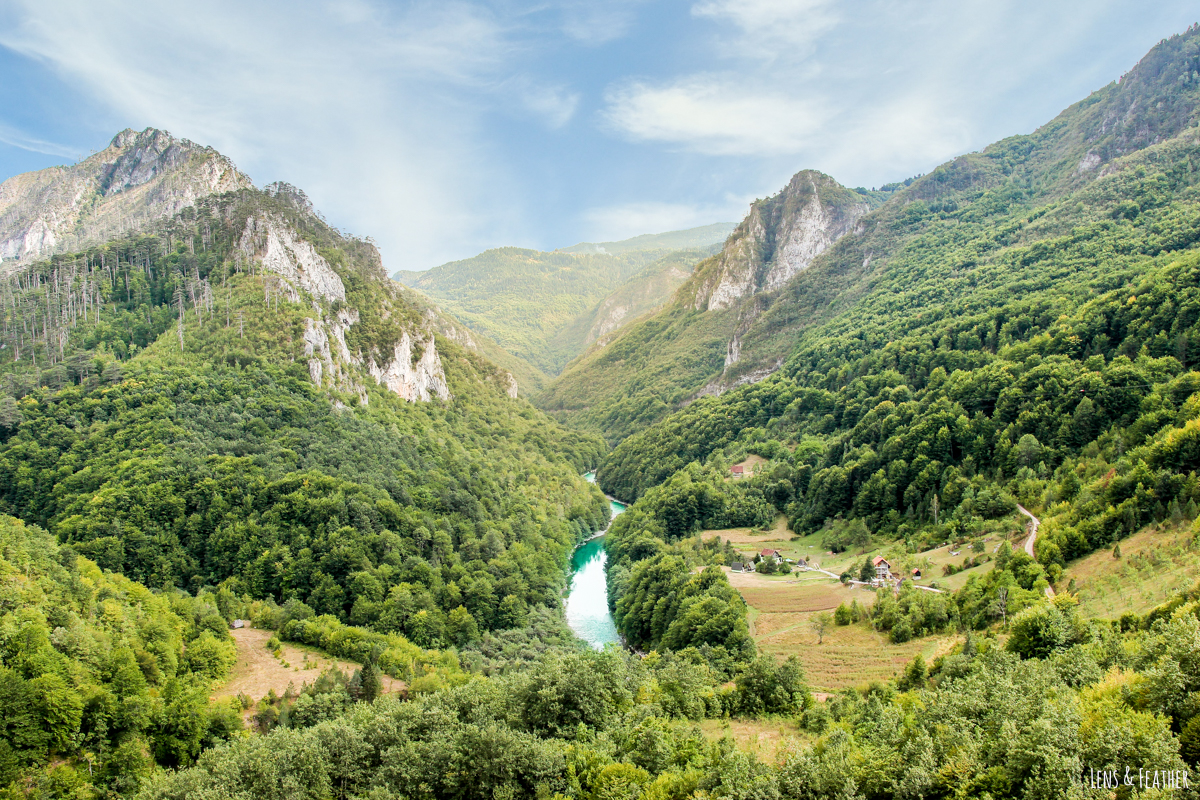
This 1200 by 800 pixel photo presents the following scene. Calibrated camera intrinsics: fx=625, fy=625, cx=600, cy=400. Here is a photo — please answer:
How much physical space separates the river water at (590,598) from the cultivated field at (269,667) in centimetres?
2781

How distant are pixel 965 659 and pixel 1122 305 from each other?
56896mm

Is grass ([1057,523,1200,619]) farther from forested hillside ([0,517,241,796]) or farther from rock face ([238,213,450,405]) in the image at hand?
rock face ([238,213,450,405])

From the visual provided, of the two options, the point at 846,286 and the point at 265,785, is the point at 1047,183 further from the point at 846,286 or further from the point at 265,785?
the point at 265,785

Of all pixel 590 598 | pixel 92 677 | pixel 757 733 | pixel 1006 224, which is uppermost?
pixel 1006 224

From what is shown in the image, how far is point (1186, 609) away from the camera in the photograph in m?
27.1

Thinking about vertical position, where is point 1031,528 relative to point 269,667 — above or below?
above

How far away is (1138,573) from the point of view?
37.5 metres

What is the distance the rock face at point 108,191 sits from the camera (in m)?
148

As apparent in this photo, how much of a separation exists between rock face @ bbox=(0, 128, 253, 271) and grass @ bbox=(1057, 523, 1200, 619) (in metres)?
168

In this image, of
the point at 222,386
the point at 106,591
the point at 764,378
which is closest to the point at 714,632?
the point at 106,591

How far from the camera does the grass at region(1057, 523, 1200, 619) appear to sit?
1355 inches

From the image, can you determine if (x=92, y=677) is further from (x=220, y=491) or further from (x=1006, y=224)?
(x=1006, y=224)

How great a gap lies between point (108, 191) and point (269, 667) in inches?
7112

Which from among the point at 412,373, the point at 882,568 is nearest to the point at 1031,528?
the point at 882,568
